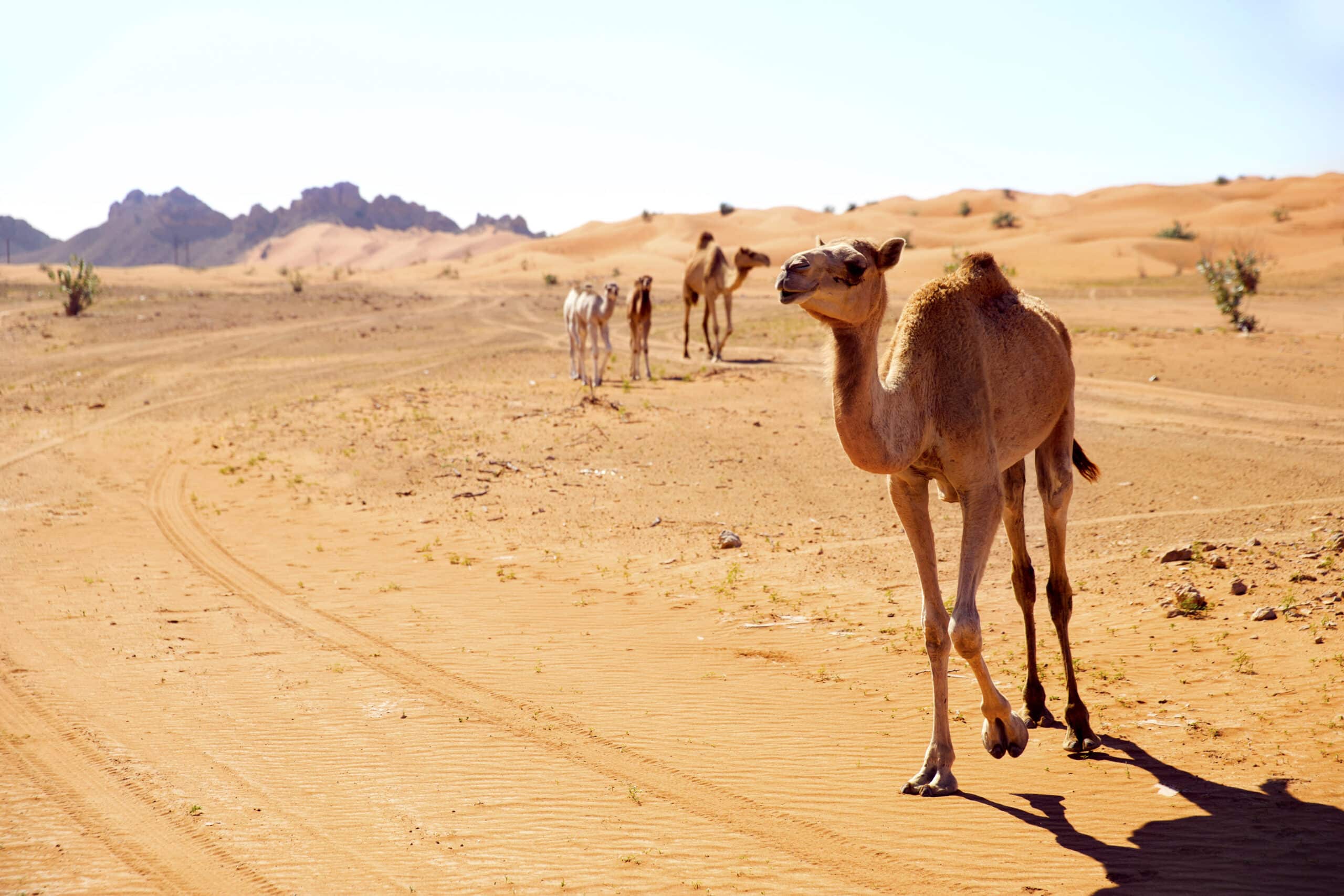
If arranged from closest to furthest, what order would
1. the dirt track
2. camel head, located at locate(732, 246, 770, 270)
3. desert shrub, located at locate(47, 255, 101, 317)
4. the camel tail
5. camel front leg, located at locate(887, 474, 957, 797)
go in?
1. the dirt track
2. camel front leg, located at locate(887, 474, 957, 797)
3. the camel tail
4. camel head, located at locate(732, 246, 770, 270)
5. desert shrub, located at locate(47, 255, 101, 317)

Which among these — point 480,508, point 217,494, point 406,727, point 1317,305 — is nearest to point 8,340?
point 217,494

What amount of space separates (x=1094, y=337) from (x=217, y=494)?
19041mm

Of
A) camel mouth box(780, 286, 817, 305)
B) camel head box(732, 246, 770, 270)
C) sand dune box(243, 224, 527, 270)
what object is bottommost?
camel mouth box(780, 286, 817, 305)

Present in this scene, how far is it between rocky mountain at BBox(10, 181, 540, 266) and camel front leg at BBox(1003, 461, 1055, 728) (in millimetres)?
141076

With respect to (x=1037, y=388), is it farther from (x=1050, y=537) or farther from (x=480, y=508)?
(x=480, y=508)

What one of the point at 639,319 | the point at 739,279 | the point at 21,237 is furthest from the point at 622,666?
the point at 21,237

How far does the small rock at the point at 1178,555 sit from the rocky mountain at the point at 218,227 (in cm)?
13978

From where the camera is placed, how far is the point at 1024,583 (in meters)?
6.78

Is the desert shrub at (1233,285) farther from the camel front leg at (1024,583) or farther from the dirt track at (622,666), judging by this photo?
the camel front leg at (1024,583)

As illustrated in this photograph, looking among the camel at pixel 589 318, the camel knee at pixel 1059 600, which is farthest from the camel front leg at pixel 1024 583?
the camel at pixel 589 318

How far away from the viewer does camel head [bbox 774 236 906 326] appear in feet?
15.0

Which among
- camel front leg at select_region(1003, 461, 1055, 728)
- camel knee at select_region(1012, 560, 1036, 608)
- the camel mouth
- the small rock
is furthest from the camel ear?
the small rock

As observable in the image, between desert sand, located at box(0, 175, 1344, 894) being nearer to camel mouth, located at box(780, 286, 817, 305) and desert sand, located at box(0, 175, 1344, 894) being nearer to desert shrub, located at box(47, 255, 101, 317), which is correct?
camel mouth, located at box(780, 286, 817, 305)

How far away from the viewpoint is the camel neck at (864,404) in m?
4.84
